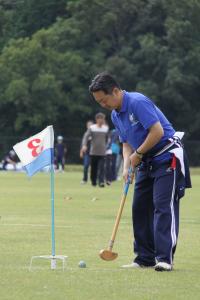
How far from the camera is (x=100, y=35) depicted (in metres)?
64.6

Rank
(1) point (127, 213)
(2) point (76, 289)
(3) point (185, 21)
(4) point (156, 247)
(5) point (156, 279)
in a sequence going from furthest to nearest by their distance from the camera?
(3) point (185, 21) → (1) point (127, 213) → (4) point (156, 247) → (5) point (156, 279) → (2) point (76, 289)

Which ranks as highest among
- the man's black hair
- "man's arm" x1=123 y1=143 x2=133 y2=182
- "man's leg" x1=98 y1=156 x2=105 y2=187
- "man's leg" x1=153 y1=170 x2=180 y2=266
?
the man's black hair

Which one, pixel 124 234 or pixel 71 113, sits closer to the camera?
pixel 124 234

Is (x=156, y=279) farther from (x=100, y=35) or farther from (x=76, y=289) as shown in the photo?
(x=100, y=35)

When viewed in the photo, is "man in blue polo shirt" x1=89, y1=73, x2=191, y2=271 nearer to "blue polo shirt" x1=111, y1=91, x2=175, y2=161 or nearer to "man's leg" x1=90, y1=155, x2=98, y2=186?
"blue polo shirt" x1=111, y1=91, x2=175, y2=161

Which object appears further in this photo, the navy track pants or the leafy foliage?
the leafy foliage

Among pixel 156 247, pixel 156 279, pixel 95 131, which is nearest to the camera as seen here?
pixel 156 279

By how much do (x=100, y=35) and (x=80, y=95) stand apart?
474 centimetres

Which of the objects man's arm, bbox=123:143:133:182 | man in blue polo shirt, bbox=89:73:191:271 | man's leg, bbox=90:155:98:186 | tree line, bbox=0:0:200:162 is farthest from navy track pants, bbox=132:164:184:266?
tree line, bbox=0:0:200:162

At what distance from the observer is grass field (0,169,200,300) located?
320 inches

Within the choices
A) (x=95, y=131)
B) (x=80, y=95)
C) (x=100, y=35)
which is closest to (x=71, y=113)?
(x=80, y=95)

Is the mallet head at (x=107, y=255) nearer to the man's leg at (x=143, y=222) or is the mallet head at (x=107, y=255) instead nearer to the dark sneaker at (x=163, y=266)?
the man's leg at (x=143, y=222)

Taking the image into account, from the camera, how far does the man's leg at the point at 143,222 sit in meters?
9.83

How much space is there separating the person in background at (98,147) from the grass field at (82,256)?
6.33 m
